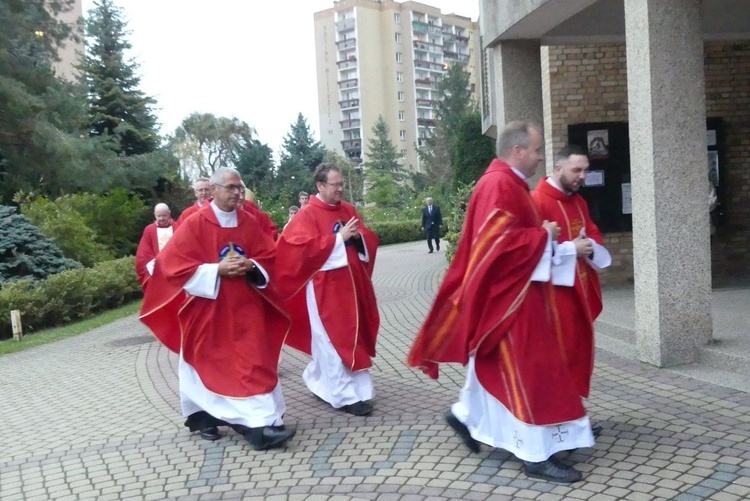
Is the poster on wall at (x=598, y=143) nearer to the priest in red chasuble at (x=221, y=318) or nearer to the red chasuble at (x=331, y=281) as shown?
the red chasuble at (x=331, y=281)

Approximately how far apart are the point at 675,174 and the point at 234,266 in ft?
13.5

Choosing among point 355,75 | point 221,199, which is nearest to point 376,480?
point 221,199

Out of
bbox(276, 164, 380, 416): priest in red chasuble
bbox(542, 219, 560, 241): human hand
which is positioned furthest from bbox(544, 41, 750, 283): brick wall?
bbox(542, 219, 560, 241): human hand

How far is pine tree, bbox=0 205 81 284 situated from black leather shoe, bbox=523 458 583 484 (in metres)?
13.9

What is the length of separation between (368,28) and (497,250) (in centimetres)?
9222

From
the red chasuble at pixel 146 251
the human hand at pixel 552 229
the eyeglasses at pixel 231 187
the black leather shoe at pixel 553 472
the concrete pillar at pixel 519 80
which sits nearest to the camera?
the black leather shoe at pixel 553 472

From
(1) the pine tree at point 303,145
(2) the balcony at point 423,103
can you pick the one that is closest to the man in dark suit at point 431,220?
(1) the pine tree at point 303,145

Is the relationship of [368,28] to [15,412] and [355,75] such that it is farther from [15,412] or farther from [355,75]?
[15,412]

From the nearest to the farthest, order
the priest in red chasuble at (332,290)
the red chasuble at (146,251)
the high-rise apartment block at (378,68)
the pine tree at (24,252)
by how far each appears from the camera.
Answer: the priest in red chasuble at (332,290) → the red chasuble at (146,251) → the pine tree at (24,252) → the high-rise apartment block at (378,68)

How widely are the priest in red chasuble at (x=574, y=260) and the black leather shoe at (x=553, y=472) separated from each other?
52 centimetres

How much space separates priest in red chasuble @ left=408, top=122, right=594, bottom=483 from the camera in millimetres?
4855

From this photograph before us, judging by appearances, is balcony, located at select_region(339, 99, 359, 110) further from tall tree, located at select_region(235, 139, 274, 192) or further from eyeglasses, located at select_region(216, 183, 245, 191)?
Answer: eyeglasses, located at select_region(216, 183, 245, 191)

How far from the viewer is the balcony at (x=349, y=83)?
94188 mm

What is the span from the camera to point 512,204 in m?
4.92
